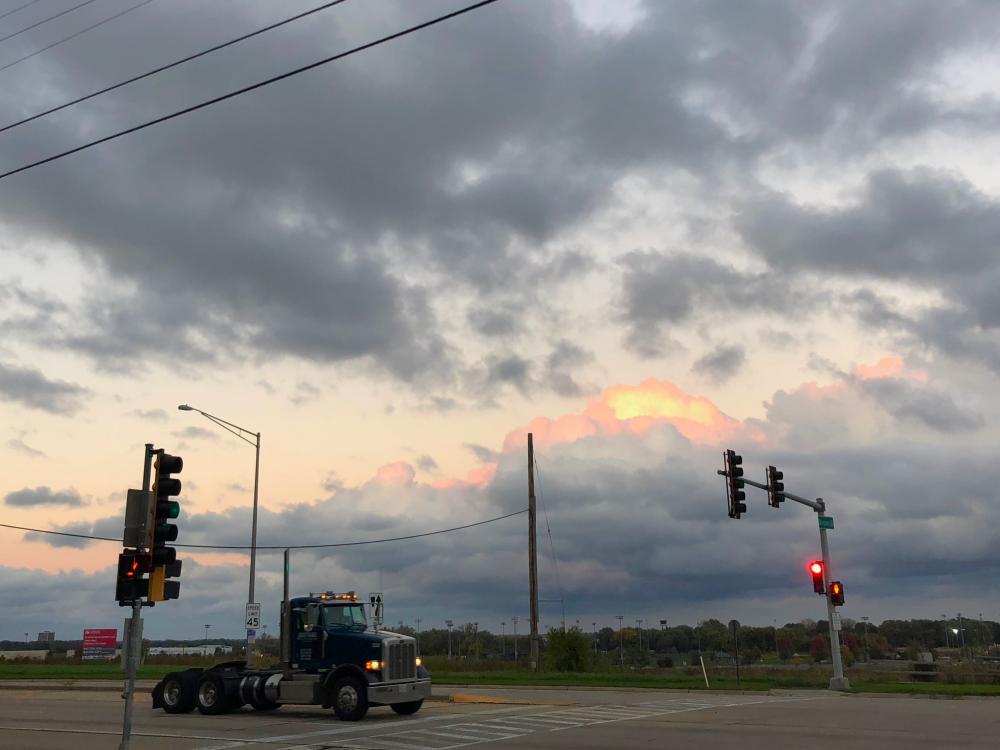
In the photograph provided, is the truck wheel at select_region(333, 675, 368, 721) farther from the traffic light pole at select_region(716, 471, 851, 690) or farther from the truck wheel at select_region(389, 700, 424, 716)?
the traffic light pole at select_region(716, 471, 851, 690)

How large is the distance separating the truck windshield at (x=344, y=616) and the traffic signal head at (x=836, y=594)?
1771 centimetres

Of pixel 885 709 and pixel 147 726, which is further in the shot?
pixel 885 709

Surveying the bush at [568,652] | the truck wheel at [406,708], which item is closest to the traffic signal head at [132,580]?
the truck wheel at [406,708]

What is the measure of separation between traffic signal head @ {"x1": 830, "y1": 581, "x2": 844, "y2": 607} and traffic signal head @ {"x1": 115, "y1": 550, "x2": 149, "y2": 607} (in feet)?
84.1

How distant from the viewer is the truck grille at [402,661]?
858 inches

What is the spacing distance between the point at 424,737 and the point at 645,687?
17.2 metres

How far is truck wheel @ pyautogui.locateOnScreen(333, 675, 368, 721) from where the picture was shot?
21203 millimetres

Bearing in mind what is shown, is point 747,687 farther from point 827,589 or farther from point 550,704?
point 550,704

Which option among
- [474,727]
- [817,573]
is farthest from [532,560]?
[474,727]

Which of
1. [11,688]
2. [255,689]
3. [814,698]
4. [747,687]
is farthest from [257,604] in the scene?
[814,698]

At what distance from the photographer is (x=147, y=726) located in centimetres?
2058

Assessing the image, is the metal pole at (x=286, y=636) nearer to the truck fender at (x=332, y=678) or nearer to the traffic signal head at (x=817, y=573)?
the truck fender at (x=332, y=678)

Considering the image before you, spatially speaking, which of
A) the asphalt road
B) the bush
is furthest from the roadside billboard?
the asphalt road

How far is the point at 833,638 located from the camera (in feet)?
105
